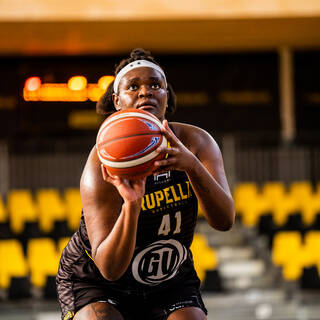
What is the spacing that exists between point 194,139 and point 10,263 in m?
5.22

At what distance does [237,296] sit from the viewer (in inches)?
314

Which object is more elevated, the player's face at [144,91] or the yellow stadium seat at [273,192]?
the player's face at [144,91]

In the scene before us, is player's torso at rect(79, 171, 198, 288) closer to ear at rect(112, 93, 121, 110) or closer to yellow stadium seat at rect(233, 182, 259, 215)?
ear at rect(112, 93, 121, 110)

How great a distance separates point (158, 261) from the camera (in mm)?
3133

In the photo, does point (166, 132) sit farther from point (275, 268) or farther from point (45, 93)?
point (45, 93)

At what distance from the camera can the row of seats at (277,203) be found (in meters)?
9.89

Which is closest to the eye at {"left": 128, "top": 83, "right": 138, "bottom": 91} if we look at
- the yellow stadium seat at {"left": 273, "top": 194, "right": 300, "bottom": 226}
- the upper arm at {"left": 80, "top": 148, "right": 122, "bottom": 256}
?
the upper arm at {"left": 80, "top": 148, "right": 122, "bottom": 256}

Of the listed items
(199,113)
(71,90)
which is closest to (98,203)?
(71,90)

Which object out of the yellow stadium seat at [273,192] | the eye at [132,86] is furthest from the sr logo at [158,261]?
the yellow stadium seat at [273,192]

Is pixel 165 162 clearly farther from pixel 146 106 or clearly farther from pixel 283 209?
pixel 283 209

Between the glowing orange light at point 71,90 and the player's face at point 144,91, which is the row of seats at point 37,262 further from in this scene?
the glowing orange light at point 71,90

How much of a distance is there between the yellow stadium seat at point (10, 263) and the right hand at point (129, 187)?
17.5 ft

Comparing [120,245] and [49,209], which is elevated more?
[49,209]

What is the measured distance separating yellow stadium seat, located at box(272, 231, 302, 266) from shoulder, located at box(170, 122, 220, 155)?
5679mm
